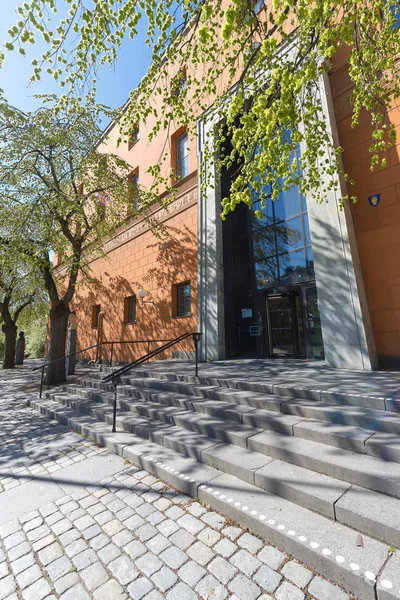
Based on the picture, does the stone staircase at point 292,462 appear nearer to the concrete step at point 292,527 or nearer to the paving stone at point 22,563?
the concrete step at point 292,527

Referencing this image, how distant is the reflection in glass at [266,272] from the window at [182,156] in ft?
16.3

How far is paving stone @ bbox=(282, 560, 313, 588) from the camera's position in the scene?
5.78ft

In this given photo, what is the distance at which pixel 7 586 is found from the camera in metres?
1.95

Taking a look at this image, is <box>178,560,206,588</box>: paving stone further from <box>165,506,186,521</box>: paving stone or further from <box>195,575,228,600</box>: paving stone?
<box>165,506,186,521</box>: paving stone

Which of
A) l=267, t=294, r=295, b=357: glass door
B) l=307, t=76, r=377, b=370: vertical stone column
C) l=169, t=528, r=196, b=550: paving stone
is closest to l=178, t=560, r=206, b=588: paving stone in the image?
l=169, t=528, r=196, b=550: paving stone

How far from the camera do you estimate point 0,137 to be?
7.93 metres

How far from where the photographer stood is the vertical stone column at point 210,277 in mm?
8250

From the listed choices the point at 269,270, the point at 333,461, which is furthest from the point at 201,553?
the point at 269,270

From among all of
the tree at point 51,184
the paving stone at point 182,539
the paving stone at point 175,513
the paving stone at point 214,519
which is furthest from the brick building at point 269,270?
the paving stone at point 182,539

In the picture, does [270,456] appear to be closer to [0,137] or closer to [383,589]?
[383,589]

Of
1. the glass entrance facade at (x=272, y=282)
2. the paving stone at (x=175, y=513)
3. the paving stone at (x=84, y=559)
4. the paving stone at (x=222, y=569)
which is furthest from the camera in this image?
the glass entrance facade at (x=272, y=282)

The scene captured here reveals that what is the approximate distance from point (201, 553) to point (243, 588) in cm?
41

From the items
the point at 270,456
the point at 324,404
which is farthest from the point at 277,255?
the point at 270,456

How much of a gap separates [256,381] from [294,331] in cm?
342
